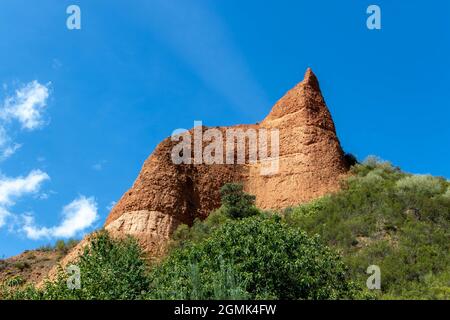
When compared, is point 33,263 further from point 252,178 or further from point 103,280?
point 103,280

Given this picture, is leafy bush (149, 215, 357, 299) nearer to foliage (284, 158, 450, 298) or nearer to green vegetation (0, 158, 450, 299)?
green vegetation (0, 158, 450, 299)

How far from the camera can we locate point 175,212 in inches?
1294

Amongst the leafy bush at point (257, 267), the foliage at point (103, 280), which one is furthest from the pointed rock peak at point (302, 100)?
the foliage at point (103, 280)

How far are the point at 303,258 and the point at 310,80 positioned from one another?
77.6ft

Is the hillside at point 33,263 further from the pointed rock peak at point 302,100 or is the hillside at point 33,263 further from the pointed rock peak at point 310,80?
the pointed rock peak at point 310,80

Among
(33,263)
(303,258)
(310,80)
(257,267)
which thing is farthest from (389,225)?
(33,263)

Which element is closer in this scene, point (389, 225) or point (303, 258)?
point (303, 258)

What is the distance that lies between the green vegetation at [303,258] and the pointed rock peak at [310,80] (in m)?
10.7

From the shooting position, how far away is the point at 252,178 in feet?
123

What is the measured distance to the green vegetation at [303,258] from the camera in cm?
1653

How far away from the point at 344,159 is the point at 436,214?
966 cm

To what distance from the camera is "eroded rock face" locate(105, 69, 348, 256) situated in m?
32.0
